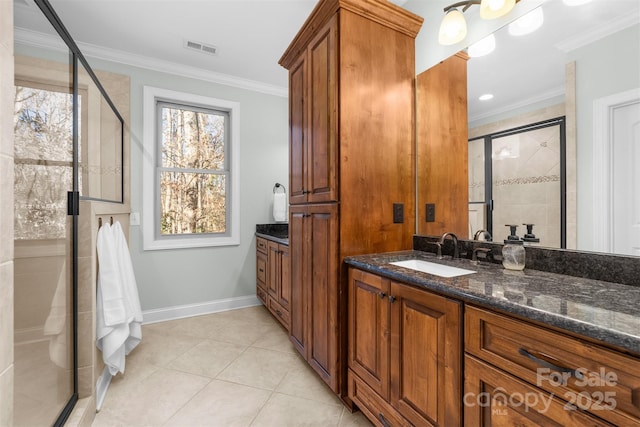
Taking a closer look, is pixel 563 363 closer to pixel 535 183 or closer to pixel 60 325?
pixel 535 183

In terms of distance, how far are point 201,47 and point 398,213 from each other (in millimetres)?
2437

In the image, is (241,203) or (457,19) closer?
(457,19)

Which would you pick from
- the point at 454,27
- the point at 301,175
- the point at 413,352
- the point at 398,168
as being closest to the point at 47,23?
the point at 301,175

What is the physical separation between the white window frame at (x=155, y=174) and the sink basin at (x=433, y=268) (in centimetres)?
227

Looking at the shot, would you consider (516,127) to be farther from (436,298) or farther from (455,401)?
(455,401)

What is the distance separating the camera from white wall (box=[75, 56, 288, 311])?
286 cm

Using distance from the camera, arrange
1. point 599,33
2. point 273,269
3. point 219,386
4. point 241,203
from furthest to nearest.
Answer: point 241,203 < point 273,269 < point 219,386 < point 599,33

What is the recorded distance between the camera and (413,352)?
1.18 meters

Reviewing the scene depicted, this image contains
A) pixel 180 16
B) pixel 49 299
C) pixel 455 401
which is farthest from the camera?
pixel 180 16

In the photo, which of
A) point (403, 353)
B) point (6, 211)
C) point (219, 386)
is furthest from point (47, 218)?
point (403, 353)

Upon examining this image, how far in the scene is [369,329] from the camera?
144 cm

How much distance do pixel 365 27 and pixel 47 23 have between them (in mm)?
1554

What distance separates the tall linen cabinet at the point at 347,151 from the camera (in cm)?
161

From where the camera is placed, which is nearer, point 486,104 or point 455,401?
point 455,401
